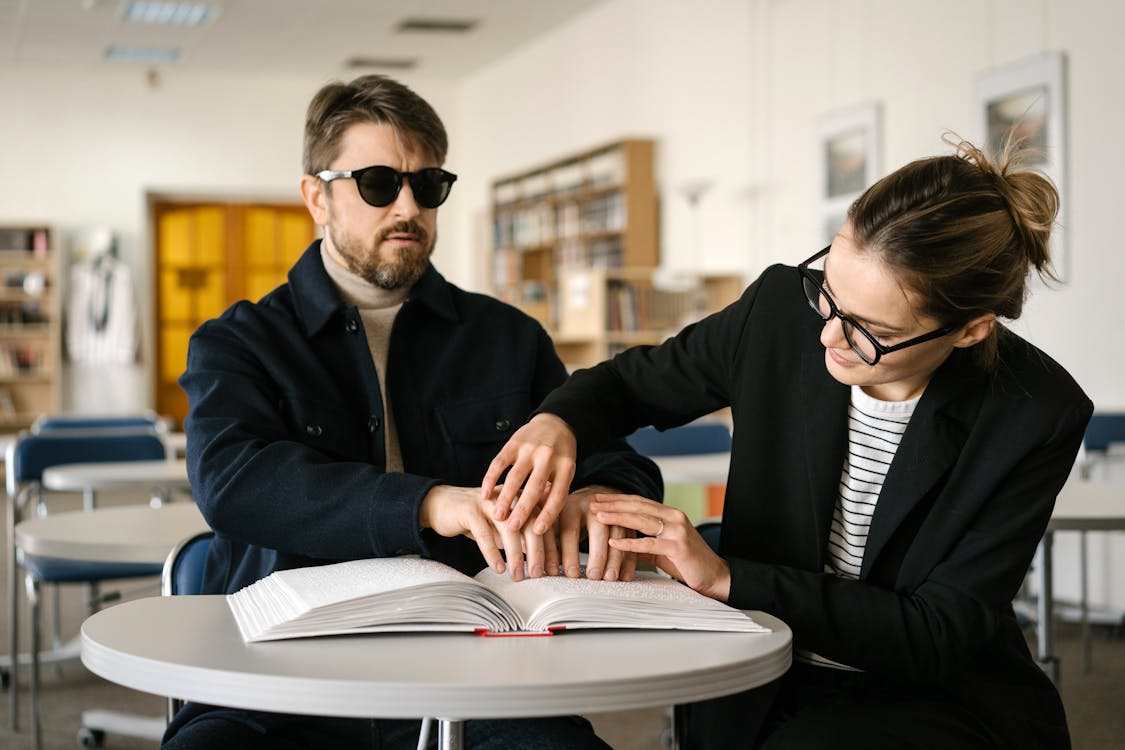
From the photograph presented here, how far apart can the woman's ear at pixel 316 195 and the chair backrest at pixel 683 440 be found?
2.22 m

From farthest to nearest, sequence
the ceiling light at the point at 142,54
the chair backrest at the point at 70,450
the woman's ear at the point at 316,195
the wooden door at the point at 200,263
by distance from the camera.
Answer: the wooden door at the point at 200,263 → the ceiling light at the point at 142,54 → the chair backrest at the point at 70,450 → the woman's ear at the point at 316,195

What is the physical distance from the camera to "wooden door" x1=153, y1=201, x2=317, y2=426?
40.8 ft

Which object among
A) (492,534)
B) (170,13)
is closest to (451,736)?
(492,534)

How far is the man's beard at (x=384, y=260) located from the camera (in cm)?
204

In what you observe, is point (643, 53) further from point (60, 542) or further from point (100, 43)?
point (60, 542)

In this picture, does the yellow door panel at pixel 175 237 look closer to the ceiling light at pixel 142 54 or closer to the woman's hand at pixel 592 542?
the ceiling light at pixel 142 54

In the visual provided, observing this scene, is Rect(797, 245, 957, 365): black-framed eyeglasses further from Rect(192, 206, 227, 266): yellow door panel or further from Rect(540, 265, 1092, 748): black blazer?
Rect(192, 206, 227, 266): yellow door panel

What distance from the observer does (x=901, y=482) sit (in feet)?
5.14

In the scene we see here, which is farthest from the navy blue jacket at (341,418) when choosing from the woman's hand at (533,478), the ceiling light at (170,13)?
the ceiling light at (170,13)

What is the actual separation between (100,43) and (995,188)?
10.7 metres

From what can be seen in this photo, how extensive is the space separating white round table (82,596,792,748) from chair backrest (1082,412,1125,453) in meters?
3.98

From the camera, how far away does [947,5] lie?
6105mm

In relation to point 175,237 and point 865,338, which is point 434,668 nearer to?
point 865,338

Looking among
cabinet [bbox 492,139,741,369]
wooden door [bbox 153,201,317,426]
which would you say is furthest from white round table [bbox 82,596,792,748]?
wooden door [bbox 153,201,317,426]
